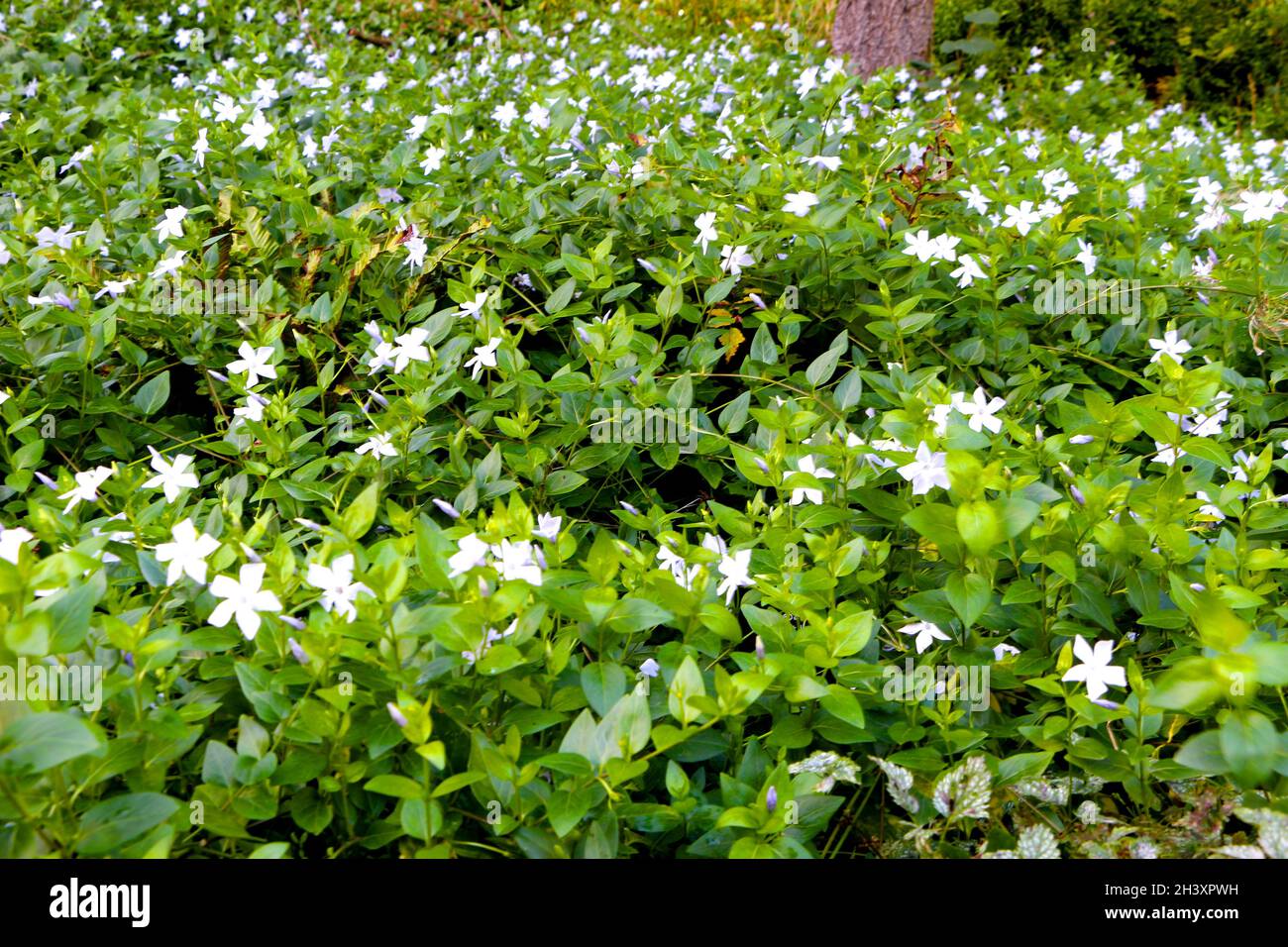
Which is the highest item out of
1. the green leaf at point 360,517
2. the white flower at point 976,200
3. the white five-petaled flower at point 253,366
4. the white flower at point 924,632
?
the white flower at point 976,200

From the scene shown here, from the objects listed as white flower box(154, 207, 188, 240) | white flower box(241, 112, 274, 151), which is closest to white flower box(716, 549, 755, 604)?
white flower box(154, 207, 188, 240)

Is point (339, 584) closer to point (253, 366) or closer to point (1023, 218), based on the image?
point (253, 366)

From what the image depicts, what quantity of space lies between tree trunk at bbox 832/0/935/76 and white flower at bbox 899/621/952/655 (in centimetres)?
508

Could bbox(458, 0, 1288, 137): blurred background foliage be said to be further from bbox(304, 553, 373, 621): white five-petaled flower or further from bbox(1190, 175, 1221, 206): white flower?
bbox(304, 553, 373, 621): white five-petaled flower

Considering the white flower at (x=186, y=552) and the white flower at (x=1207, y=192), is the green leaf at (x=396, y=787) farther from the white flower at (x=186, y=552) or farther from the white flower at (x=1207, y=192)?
the white flower at (x=1207, y=192)

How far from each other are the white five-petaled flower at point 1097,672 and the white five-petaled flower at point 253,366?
1612 mm

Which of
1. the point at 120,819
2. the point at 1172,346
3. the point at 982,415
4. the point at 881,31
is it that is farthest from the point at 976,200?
the point at 881,31

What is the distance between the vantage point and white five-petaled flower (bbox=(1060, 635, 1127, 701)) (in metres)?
1.37

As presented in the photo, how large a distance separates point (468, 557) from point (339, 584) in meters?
0.17

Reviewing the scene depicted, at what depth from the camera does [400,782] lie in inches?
45.9

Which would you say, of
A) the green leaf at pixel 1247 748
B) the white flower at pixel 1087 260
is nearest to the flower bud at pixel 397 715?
the green leaf at pixel 1247 748

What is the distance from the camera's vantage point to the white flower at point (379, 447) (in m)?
1.89

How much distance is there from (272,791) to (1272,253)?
2869 millimetres

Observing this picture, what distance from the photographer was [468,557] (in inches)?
52.8
